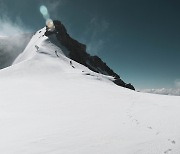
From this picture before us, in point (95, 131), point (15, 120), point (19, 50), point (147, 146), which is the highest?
point (19, 50)

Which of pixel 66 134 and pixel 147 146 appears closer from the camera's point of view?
pixel 147 146

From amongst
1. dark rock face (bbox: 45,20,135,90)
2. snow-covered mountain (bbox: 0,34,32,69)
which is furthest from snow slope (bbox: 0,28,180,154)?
snow-covered mountain (bbox: 0,34,32,69)

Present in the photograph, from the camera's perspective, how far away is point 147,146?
27.0 feet

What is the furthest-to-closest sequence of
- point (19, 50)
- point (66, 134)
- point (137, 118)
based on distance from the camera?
point (19, 50)
point (137, 118)
point (66, 134)

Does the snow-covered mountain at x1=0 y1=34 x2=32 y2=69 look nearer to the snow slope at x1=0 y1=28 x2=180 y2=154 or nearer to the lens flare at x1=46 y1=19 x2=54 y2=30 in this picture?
the lens flare at x1=46 y1=19 x2=54 y2=30

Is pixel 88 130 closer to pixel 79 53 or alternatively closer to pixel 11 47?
pixel 79 53

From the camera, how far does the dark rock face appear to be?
11650cm

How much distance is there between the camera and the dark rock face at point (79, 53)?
116500 millimetres

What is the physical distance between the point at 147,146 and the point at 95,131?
257 centimetres

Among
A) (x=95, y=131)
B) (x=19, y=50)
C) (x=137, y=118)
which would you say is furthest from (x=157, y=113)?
(x=19, y=50)

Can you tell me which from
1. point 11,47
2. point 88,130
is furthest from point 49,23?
point 88,130

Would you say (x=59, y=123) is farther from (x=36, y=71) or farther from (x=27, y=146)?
(x=36, y=71)

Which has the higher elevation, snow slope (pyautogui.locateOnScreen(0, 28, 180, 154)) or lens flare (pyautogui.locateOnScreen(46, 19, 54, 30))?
lens flare (pyautogui.locateOnScreen(46, 19, 54, 30))

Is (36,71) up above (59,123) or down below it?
above
